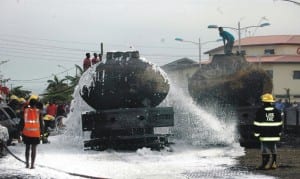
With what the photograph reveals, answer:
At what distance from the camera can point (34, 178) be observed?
988 centimetres

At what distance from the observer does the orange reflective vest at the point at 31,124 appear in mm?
11883

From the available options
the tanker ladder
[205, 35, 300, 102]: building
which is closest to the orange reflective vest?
the tanker ladder

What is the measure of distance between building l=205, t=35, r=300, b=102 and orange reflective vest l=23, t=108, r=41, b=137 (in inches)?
2020

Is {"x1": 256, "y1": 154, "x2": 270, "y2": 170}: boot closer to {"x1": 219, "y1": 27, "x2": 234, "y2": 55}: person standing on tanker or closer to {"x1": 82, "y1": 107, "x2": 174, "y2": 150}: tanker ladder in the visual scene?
{"x1": 82, "y1": 107, "x2": 174, "y2": 150}: tanker ladder

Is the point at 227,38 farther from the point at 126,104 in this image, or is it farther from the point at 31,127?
the point at 31,127

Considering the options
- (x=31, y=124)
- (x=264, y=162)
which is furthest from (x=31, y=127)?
(x=264, y=162)

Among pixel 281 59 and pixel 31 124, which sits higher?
pixel 281 59

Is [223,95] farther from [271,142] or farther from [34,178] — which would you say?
[34,178]

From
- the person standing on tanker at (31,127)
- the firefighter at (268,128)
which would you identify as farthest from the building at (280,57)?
the person standing on tanker at (31,127)

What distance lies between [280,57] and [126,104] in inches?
2206

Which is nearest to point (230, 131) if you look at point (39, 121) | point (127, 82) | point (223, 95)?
point (223, 95)

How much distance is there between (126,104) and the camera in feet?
48.9

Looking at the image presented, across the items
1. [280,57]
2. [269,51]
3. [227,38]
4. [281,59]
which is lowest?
[227,38]

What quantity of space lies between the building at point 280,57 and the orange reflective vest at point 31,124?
51297 mm
